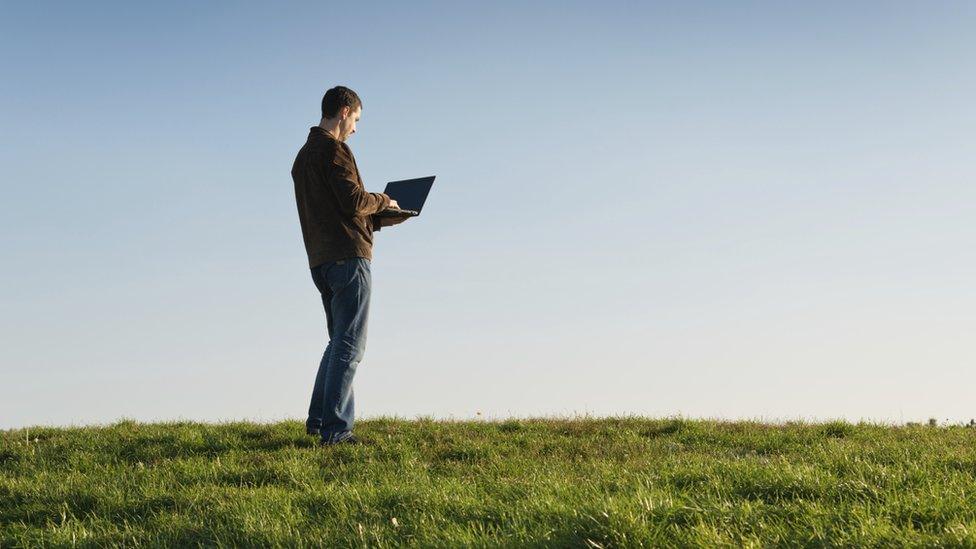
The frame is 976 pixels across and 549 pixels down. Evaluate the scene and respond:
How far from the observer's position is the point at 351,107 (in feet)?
30.7

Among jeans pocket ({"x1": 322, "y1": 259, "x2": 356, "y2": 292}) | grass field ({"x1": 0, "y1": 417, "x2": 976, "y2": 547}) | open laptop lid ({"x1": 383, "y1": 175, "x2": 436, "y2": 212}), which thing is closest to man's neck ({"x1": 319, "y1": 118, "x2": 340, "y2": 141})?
open laptop lid ({"x1": 383, "y1": 175, "x2": 436, "y2": 212})

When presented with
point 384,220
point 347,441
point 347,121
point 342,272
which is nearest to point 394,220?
point 384,220

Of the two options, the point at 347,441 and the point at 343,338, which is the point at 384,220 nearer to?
the point at 343,338

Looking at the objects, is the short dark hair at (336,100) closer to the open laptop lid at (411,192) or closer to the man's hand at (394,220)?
the open laptop lid at (411,192)

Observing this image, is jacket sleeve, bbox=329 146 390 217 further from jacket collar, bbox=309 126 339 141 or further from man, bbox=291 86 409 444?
jacket collar, bbox=309 126 339 141

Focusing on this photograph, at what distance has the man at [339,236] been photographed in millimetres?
8961

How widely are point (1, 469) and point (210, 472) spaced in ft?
8.93

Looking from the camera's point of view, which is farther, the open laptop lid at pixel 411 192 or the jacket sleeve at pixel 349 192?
the open laptop lid at pixel 411 192

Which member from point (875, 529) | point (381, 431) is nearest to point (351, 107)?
point (381, 431)

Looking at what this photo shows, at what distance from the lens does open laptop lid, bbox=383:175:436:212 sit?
30.4ft

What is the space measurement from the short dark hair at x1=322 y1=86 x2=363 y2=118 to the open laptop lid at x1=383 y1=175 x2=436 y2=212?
95cm

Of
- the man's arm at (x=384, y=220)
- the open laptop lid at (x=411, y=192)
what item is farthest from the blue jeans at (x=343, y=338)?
the open laptop lid at (x=411, y=192)

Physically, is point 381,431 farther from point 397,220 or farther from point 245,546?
point 245,546

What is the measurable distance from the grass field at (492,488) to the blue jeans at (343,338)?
15.4 inches
